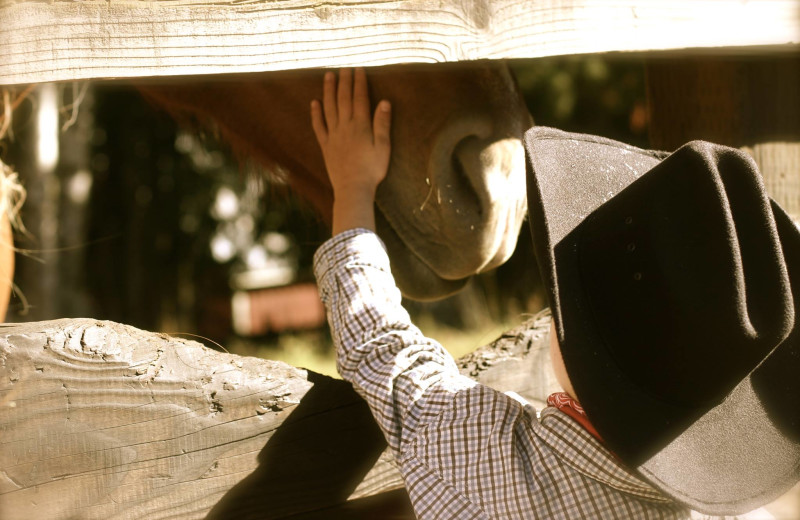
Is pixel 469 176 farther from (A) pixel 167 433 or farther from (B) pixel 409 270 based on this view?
(A) pixel 167 433

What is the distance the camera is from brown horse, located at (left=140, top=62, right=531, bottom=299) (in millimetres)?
1312

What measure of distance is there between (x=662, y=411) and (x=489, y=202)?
21.8 inches

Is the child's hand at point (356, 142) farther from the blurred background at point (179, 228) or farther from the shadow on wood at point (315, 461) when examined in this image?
the blurred background at point (179, 228)

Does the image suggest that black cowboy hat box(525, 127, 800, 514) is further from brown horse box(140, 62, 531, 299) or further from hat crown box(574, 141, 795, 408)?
brown horse box(140, 62, 531, 299)

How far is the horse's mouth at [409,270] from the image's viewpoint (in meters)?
1.44

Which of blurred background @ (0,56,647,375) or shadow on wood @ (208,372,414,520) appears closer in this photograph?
shadow on wood @ (208,372,414,520)

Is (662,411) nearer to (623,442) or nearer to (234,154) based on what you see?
(623,442)

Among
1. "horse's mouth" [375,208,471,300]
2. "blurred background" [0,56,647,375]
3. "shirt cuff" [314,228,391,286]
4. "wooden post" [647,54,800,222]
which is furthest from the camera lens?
"blurred background" [0,56,647,375]

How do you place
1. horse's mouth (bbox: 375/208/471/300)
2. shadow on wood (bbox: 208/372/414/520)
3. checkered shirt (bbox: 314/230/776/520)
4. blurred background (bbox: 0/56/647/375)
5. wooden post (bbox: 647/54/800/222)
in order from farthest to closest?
1. blurred background (bbox: 0/56/647/375)
2. wooden post (bbox: 647/54/800/222)
3. horse's mouth (bbox: 375/208/471/300)
4. shadow on wood (bbox: 208/372/414/520)
5. checkered shirt (bbox: 314/230/776/520)

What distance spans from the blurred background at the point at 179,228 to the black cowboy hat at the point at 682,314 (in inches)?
117

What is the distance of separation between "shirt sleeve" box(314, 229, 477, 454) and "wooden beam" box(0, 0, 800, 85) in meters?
0.32

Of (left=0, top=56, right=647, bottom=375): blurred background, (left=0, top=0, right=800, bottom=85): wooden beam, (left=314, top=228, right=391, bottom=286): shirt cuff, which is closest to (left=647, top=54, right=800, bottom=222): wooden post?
(left=0, top=0, right=800, bottom=85): wooden beam

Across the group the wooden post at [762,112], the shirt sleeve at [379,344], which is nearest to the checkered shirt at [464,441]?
the shirt sleeve at [379,344]

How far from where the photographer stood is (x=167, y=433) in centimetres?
97
